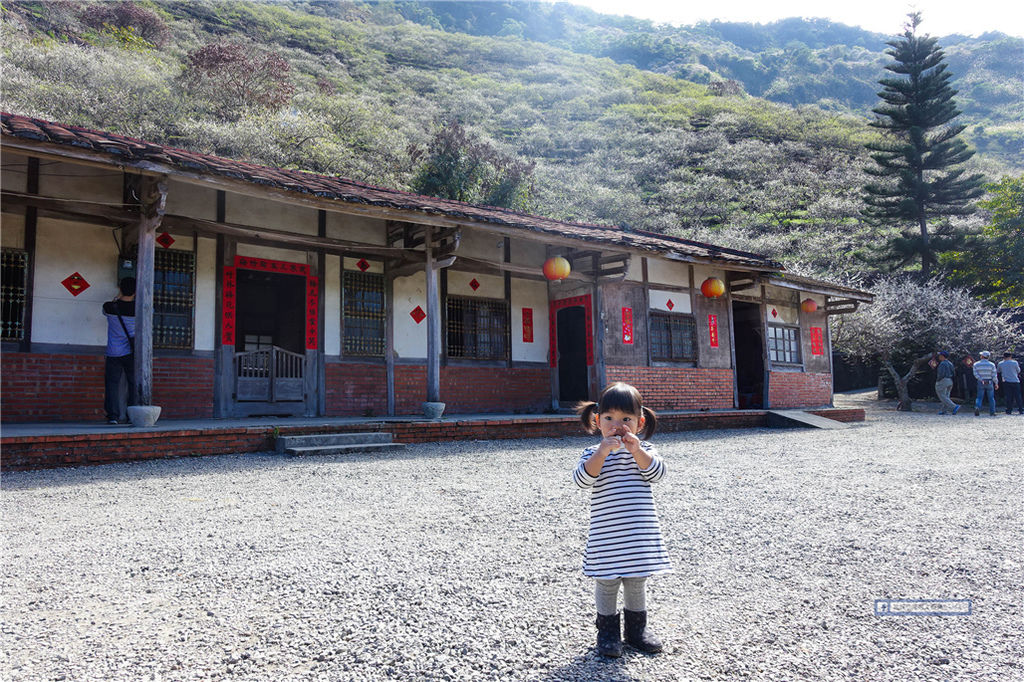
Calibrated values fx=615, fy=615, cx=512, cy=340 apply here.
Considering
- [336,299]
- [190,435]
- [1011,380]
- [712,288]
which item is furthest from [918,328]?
[190,435]

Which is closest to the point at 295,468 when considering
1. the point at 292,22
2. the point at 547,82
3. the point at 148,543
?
the point at 148,543

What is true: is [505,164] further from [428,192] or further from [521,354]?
[521,354]

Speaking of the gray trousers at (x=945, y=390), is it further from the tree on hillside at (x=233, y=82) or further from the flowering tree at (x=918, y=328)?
the tree on hillside at (x=233, y=82)

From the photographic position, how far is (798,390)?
45.3 ft

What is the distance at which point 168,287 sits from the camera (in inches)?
311

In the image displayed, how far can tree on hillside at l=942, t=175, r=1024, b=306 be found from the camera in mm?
20828

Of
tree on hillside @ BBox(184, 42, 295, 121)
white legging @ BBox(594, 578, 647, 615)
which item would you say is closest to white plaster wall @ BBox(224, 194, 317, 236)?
white legging @ BBox(594, 578, 647, 615)

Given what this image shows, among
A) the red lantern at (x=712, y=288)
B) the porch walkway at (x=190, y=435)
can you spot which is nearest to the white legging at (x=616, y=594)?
the porch walkway at (x=190, y=435)

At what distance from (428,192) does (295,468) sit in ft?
56.9

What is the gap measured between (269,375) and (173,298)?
1.54 m

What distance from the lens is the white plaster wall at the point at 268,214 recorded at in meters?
8.36

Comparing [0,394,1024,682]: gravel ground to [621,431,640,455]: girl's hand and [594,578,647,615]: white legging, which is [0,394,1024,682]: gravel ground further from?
[621,431,640,455]: girl's hand

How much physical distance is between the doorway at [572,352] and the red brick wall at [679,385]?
81cm

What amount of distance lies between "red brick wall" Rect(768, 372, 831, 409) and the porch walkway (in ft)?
19.9
